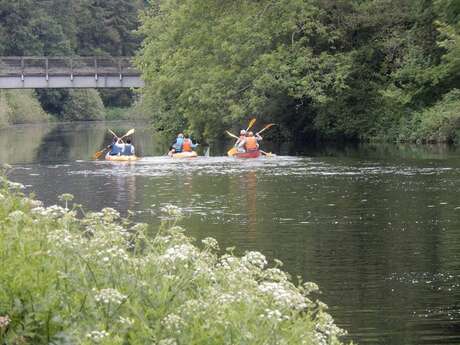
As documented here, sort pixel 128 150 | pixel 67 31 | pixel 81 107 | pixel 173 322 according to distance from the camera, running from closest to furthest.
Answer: pixel 173 322
pixel 128 150
pixel 81 107
pixel 67 31

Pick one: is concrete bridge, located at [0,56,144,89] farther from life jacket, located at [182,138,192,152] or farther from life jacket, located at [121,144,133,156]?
life jacket, located at [121,144,133,156]

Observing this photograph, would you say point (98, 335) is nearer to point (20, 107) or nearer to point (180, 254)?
point (180, 254)

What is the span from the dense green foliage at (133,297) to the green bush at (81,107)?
4107 inches

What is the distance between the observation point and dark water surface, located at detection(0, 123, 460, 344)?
13172 mm

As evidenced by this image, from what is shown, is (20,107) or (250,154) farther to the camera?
(20,107)

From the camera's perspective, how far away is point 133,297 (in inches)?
287

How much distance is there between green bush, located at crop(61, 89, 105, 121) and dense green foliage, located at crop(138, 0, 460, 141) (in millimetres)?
62872

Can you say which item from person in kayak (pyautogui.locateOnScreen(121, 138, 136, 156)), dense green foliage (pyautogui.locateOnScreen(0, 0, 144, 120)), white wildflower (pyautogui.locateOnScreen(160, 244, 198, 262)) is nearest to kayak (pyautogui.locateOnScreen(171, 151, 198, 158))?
person in kayak (pyautogui.locateOnScreen(121, 138, 136, 156))

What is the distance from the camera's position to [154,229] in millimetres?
19656

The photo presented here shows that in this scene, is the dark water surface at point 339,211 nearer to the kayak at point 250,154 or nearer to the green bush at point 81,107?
the kayak at point 250,154

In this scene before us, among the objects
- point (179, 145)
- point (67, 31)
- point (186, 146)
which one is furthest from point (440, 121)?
point (67, 31)

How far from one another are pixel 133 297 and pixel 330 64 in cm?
3747

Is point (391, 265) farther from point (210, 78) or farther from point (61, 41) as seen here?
point (61, 41)

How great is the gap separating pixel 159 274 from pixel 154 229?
40.0 ft
